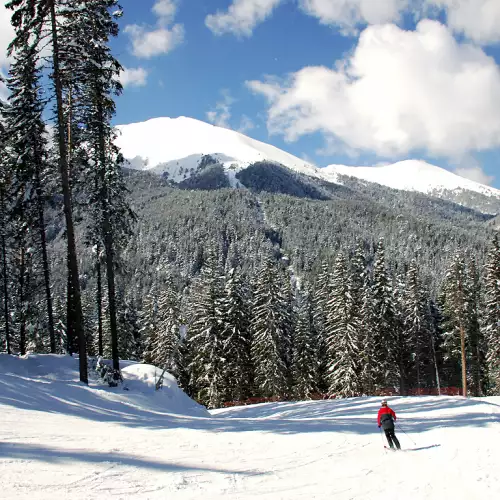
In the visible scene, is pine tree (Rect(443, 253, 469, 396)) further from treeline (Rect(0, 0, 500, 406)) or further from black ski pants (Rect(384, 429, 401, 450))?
black ski pants (Rect(384, 429, 401, 450))

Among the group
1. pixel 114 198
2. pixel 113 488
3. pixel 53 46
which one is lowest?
pixel 113 488

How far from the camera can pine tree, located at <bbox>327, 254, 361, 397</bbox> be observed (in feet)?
121

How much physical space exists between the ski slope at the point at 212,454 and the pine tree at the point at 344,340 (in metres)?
19.2

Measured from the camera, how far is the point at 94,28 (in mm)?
17672

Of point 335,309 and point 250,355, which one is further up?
point 335,309

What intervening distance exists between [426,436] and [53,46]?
2002cm

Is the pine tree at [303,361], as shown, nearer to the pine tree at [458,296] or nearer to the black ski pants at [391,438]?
the pine tree at [458,296]

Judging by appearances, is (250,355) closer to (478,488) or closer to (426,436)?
(426,436)

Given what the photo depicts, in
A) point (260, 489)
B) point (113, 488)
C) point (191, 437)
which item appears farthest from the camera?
point (191, 437)

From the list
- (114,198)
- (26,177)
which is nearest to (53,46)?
(114,198)

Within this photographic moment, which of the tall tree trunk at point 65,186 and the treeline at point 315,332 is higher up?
the tall tree trunk at point 65,186

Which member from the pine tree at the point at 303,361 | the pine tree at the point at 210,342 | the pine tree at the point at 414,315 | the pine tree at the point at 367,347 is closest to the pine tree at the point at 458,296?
the pine tree at the point at 414,315

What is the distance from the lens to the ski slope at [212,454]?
7516 millimetres

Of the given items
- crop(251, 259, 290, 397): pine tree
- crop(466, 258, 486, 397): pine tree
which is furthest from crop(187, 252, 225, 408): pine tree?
crop(466, 258, 486, 397): pine tree
